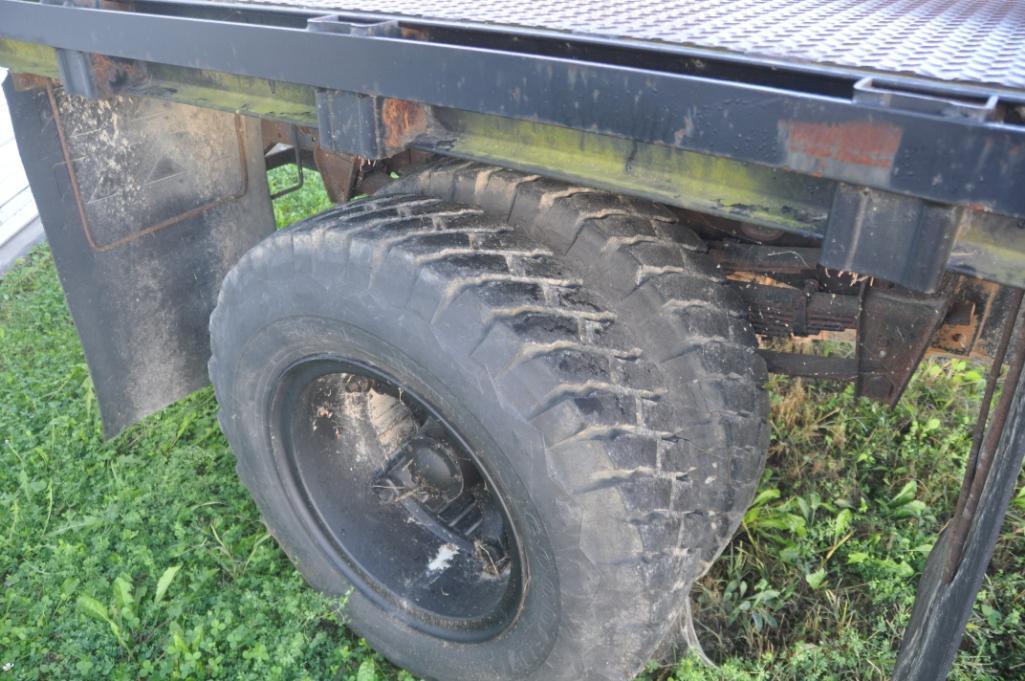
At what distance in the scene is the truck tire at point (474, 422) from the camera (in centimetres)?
181

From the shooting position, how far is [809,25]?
5.64 feet

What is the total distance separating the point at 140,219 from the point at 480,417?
1.66 meters

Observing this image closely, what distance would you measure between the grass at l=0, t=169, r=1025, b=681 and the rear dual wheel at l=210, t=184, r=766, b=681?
15.4 inches

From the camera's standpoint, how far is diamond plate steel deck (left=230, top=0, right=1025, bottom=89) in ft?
4.69

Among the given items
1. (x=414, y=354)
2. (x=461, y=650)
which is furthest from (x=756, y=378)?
(x=461, y=650)

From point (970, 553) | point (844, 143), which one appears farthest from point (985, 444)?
point (844, 143)

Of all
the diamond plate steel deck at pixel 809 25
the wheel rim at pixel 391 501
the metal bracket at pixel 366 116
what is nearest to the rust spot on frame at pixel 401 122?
the metal bracket at pixel 366 116

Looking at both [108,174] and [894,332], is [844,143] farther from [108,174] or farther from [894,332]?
[108,174]

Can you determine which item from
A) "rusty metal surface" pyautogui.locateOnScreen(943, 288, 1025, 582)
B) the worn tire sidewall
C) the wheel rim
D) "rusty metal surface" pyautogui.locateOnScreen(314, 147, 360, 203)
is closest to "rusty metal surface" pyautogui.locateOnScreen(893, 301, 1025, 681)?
"rusty metal surface" pyautogui.locateOnScreen(943, 288, 1025, 582)

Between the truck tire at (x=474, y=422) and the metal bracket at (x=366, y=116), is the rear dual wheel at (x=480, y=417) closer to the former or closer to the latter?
the truck tire at (x=474, y=422)

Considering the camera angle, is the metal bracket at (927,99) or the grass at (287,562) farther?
the grass at (287,562)

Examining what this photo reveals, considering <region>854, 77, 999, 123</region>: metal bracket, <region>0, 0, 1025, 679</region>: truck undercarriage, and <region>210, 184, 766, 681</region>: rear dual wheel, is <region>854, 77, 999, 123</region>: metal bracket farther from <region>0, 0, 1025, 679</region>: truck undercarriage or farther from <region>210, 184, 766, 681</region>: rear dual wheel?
<region>210, 184, 766, 681</region>: rear dual wheel

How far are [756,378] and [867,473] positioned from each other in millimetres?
1321

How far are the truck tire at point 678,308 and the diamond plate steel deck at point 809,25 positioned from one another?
15.6 inches
